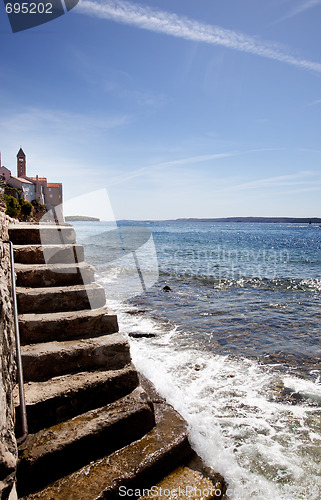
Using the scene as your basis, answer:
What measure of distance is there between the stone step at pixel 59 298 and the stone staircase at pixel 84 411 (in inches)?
0.5

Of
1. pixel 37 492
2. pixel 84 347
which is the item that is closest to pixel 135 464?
pixel 37 492

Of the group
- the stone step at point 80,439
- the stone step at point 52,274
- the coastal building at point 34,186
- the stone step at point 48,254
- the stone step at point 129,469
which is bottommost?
the stone step at point 129,469

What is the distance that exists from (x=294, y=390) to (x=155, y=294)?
28.9 ft

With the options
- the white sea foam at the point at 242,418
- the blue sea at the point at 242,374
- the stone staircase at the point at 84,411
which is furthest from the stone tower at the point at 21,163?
the stone staircase at the point at 84,411

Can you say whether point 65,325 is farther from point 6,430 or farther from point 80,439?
point 6,430

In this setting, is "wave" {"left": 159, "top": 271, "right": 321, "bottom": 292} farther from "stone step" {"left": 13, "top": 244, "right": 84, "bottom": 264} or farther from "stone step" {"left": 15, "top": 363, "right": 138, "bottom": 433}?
"stone step" {"left": 15, "top": 363, "right": 138, "bottom": 433}

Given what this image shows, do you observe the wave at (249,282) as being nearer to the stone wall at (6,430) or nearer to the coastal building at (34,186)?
the stone wall at (6,430)

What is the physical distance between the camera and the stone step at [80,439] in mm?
2598

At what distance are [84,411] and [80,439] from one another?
0.35 m

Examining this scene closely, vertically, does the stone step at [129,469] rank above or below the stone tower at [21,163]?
below

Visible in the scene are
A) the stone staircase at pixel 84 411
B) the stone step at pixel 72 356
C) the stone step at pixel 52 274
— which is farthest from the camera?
the stone step at pixel 52 274

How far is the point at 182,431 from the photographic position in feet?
11.2

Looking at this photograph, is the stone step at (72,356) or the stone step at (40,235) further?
the stone step at (40,235)

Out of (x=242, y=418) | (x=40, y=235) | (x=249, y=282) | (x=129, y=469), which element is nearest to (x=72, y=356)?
(x=129, y=469)
